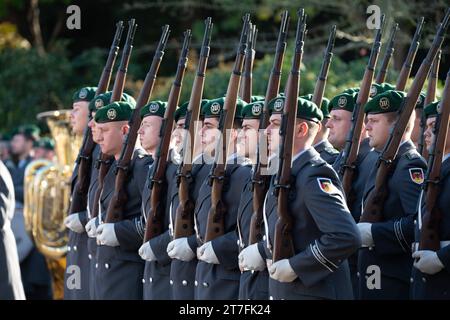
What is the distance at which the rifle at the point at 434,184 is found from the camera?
27.5 feet

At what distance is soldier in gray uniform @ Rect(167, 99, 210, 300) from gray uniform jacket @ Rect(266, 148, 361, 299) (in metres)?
1.46

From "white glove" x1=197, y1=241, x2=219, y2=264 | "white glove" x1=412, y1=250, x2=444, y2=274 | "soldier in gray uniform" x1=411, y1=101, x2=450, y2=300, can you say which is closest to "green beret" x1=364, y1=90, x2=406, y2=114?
"soldier in gray uniform" x1=411, y1=101, x2=450, y2=300

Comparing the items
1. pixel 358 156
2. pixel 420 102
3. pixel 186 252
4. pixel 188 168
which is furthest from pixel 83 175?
pixel 420 102

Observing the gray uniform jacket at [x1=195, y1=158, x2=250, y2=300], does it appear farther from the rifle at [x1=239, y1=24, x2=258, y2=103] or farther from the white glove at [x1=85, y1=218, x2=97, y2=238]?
the white glove at [x1=85, y1=218, x2=97, y2=238]

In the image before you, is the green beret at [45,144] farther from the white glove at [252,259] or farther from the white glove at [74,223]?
the white glove at [252,259]

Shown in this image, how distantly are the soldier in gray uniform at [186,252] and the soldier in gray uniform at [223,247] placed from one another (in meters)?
0.17

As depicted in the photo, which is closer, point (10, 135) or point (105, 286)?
point (105, 286)

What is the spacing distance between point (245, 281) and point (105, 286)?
7.36 feet

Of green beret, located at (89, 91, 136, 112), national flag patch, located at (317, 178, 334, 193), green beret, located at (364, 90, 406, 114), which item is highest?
green beret, located at (89, 91, 136, 112)

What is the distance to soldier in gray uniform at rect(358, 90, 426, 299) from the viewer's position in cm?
891

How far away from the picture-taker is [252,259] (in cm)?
822

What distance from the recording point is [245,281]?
853 centimetres
